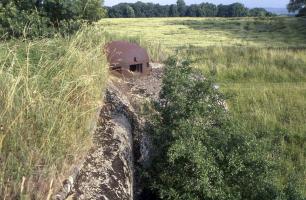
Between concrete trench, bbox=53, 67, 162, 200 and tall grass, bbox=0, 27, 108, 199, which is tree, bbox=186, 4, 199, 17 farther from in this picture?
tall grass, bbox=0, 27, 108, 199

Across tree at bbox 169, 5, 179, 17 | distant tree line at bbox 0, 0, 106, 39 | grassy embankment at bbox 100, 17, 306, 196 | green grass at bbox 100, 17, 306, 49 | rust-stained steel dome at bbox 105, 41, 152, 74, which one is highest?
distant tree line at bbox 0, 0, 106, 39

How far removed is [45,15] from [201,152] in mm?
7236

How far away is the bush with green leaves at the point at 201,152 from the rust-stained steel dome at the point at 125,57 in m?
1.86

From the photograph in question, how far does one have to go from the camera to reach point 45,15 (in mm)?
11016

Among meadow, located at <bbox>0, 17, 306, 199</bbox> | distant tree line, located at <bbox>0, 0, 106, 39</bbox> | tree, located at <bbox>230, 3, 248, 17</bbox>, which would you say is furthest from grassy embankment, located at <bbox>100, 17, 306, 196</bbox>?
tree, located at <bbox>230, 3, 248, 17</bbox>

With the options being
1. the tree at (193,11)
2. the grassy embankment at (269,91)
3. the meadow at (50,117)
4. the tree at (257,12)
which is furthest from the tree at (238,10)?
the meadow at (50,117)

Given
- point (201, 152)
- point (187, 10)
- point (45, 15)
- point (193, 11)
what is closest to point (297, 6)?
point (193, 11)

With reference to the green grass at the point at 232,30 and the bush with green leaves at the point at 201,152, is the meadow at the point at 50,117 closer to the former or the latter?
the bush with green leaves at the point at 201,152

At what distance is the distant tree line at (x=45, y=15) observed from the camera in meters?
9.92

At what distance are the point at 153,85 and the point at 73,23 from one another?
12.0 ft

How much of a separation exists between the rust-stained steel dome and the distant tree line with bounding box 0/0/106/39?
7.92ft

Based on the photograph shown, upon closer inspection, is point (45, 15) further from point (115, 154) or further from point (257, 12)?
point (257, 12)

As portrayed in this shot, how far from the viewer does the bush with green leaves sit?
15.7 ft

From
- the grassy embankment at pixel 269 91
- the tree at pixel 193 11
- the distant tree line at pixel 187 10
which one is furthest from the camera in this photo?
the tree at pixel 193 11
